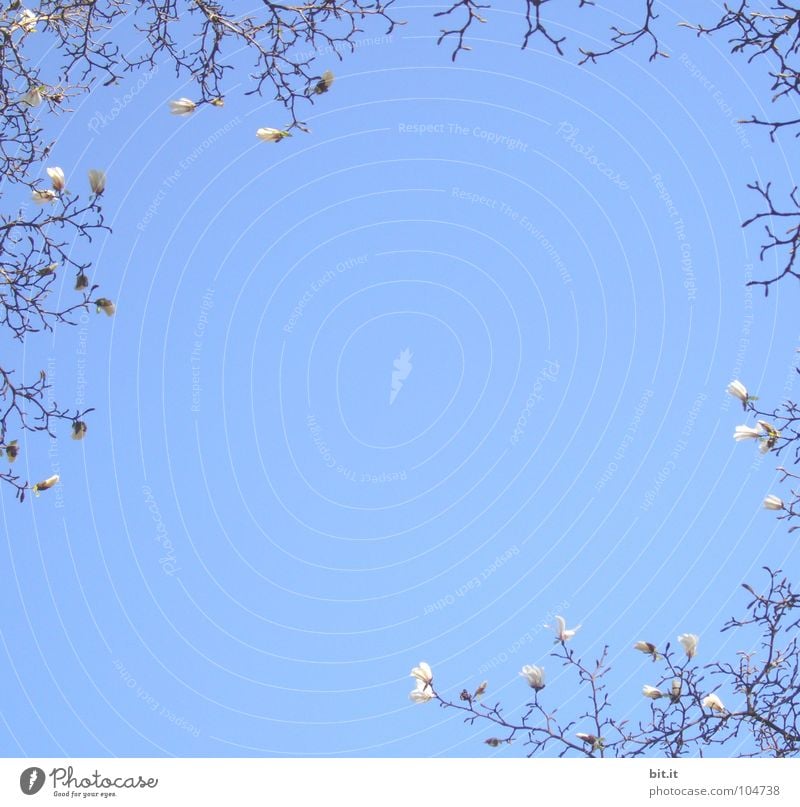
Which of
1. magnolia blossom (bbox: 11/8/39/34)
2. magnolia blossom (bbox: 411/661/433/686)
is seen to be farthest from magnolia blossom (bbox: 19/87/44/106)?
magnolia blossom (bbox: 411/661/433/686)

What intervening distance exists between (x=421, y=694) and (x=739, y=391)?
2.20m

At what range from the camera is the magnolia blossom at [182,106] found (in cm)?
488

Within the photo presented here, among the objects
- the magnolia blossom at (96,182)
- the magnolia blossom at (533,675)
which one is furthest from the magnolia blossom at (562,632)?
the magnolia blossom at (96,182)

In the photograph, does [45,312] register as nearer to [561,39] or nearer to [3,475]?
[3,475]

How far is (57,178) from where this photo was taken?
192 inches

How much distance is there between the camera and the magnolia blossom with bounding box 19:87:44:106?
5234mm

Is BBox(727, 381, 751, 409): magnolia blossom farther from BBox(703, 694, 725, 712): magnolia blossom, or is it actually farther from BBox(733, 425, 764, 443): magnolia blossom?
BBox(703, 694, 725, 712): magnolia blossom

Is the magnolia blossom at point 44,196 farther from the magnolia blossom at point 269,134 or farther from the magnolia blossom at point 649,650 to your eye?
the magnolia blossom at point 649,650

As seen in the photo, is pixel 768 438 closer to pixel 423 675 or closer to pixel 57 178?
pixel 423 675

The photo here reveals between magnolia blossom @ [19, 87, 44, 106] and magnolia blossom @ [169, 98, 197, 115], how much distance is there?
812mm

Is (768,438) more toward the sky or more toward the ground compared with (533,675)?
more toward the sky

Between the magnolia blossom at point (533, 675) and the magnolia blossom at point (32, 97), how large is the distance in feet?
12.6

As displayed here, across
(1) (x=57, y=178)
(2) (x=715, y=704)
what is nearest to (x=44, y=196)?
(1) (x=57, y=178)
